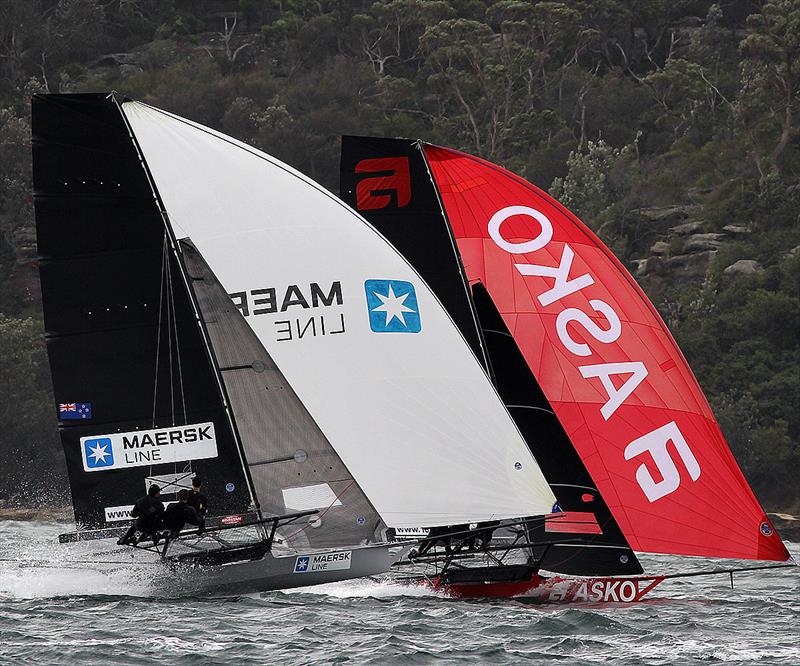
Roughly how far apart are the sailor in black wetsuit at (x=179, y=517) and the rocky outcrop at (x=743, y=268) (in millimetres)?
28086

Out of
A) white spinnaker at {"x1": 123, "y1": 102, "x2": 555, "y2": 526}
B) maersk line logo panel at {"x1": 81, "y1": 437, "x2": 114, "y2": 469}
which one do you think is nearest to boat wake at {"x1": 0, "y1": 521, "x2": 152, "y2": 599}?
maersk line logo panel at {"x1": 81, "y1": 437, "x2": 114, "y2": 469}

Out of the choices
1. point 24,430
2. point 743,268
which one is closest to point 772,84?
point 743,268

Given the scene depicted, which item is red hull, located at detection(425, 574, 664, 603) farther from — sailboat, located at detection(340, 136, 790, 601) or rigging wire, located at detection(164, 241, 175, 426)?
rigging wire, located at detection(164, 241, 175, 426)

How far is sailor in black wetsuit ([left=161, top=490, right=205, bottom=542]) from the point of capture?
1235 cm

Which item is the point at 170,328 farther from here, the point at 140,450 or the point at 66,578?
the point at 66,578

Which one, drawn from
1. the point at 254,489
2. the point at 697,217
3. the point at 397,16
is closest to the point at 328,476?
the point at 254,489

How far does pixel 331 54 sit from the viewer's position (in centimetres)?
5678

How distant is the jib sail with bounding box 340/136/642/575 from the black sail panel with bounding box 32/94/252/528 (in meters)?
2.17

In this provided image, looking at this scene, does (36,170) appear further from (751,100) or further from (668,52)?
(668,52)

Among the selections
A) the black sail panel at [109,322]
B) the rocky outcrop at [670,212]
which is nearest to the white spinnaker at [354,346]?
the black sail panel at [109,322]

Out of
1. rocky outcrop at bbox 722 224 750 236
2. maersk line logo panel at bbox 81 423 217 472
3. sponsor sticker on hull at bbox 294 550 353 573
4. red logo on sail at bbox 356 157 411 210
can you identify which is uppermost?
rocky outcrop at bbox 722 224 750 236

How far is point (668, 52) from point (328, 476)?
44.8 meters

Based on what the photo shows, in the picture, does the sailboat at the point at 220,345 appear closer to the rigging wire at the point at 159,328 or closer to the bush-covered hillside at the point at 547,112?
the rigging wire at the point at 159,328

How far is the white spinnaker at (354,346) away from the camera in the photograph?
12.2 meters
